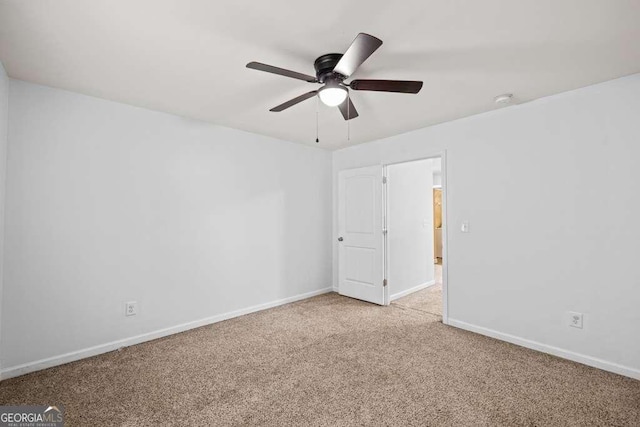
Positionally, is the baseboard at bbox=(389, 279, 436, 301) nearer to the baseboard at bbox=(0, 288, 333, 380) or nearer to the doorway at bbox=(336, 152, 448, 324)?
the doorway at bbox=(336, 152, 448, 324)

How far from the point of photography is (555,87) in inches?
100

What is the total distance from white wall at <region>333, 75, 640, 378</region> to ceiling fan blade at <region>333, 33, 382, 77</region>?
6.87 ft

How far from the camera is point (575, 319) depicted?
2578 millimetres

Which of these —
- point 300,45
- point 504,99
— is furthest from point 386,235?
point 300,45

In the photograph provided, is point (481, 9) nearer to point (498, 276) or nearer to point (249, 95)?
point (249, 95)

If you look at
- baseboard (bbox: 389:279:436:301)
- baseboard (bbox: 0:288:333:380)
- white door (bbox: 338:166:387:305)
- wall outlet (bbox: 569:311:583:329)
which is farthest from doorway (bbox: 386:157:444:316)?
baseboard (bbox: 0:288:333:380)

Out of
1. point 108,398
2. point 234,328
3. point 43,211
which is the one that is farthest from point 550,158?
point 43,211

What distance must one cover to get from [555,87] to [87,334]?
464 centimetres

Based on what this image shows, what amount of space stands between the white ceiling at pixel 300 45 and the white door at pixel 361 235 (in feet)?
5.33

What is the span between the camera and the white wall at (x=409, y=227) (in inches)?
172

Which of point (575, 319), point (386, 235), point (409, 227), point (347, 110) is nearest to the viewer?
point (347, 110)

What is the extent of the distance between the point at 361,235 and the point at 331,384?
96.8 inches

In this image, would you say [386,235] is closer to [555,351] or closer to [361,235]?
[361,235]

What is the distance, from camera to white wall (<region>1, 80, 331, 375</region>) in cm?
242
